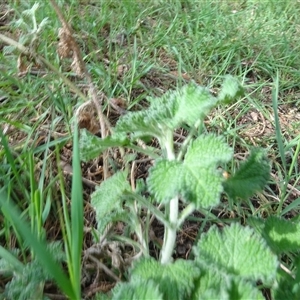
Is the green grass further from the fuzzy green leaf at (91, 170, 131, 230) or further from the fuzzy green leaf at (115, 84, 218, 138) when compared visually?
the fuzzy green leaf at (115, 84, 218, 138)

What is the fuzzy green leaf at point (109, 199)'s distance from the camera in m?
0.94

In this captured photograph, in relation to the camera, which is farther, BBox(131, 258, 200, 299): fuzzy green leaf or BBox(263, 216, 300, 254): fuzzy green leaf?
BBox(263, 216, 300, 254): fuzzy green leaf

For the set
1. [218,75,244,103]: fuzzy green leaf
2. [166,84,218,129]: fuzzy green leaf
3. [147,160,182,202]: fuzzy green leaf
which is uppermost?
[166,84,218,129]: fuzzy green leaf

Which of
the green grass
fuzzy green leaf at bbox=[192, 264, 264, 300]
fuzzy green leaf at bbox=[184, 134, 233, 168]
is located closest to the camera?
fuzzy green leaf at bbox=[192, 264, 264, 300]

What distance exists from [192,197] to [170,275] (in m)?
0.13

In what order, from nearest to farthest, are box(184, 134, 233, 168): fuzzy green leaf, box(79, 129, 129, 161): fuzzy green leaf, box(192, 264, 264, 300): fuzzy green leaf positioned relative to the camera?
box(192, 264, 264, 300): fuzzy green leaf
box(184, 134, 233, 168): fuzzy green leaf
box(79, 129, 129, 161): fuzzy green leaf

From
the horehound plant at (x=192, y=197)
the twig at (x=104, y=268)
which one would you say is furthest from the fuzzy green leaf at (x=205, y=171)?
the twig at (x=104, y=268)

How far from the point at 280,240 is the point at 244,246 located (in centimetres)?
13

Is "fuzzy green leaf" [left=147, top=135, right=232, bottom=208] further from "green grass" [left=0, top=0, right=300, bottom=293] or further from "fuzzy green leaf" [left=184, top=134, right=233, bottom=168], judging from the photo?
"green grass" [left=0, top=0, right=300, bottom=293]

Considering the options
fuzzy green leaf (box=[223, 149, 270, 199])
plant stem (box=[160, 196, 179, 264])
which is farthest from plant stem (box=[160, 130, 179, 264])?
fuzzy green leaf (box=[223, 149, 270, 199])

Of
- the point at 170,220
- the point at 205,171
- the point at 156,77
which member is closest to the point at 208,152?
the point at 205,171

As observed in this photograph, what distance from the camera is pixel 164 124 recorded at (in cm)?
90

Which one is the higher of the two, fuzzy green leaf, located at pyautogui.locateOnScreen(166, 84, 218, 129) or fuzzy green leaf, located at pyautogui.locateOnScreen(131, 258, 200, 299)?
fuzzy green leaf, located at pyautogui.locateOnScreen(166, 84, 218, 129)

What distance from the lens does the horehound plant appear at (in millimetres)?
779
